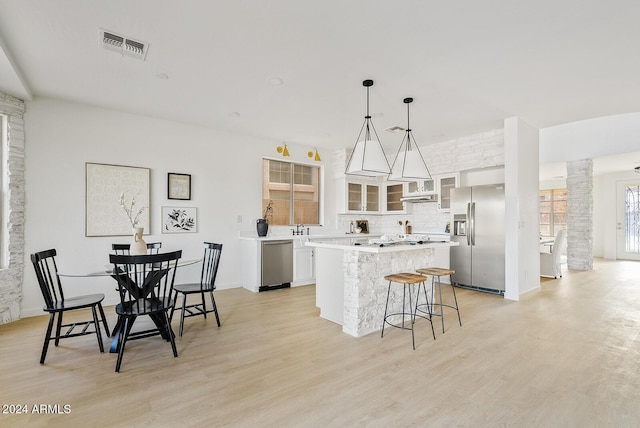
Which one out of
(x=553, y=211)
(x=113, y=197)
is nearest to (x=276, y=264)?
(x=113, y=197)

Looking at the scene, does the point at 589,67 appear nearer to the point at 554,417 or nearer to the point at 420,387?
the point at 554,417

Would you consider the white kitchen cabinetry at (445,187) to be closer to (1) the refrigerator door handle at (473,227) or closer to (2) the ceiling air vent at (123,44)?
(1) the refrigerator door handle at (473,227)

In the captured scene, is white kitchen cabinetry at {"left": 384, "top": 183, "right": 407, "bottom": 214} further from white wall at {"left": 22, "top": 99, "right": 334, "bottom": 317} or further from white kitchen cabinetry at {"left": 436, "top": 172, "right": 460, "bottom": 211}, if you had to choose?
white wall at {"left": 22, "top": 99, "right": 334, "bottom": 317}

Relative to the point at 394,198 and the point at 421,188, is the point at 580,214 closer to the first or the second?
the point at 421,188

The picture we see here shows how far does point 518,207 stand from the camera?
4645 mm

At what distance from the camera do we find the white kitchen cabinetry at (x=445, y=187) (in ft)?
19.8

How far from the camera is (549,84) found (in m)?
3.54

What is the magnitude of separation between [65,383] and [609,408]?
12.2ft

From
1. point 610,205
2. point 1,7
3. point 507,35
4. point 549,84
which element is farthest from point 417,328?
point 610,205

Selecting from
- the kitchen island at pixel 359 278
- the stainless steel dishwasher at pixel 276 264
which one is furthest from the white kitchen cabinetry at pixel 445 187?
the stainless steel dishwasher at pixel 276 264

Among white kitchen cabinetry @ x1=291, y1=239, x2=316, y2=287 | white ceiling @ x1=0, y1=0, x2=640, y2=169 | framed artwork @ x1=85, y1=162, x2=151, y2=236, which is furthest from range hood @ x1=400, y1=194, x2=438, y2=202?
framed artwork @ x1=85, y1=162, x2=151, y2=236

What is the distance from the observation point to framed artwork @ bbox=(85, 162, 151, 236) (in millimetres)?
4234

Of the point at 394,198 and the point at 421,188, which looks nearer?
the point at 421,188

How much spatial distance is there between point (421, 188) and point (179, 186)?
4.59 meters
